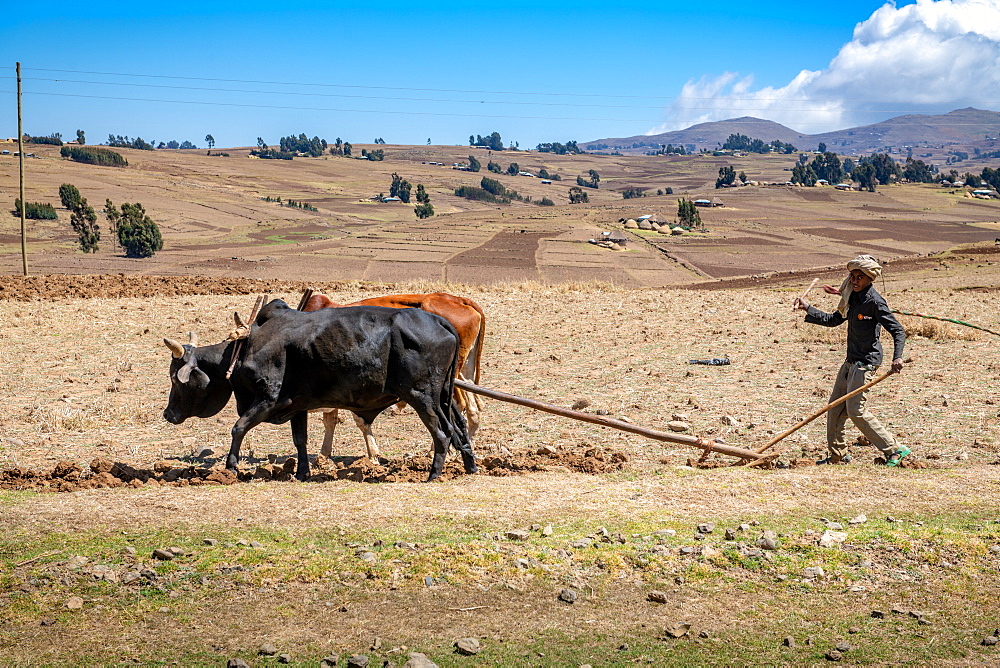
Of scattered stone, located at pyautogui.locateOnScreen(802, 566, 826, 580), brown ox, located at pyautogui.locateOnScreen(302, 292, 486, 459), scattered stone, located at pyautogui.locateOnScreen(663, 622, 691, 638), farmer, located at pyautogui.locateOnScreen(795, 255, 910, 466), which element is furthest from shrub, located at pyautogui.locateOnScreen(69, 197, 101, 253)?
scattered stone, located at pyautogui.locateOnScreen(663, 622, 691, 638)

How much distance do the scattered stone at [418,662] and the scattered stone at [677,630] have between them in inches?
64.5

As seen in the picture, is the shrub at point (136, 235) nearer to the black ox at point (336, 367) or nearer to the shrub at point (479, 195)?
the black ox at point (336, 367)

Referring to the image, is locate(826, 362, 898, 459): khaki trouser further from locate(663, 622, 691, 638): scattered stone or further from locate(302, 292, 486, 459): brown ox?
locate(663, 622, 691, 638): scattered stone

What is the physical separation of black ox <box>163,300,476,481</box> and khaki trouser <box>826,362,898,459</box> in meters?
4.36

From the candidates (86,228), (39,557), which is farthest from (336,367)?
(86,228)

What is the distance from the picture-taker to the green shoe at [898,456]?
A: 1045 centimetres

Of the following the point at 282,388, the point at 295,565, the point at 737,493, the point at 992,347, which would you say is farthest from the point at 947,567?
the point at 992,347

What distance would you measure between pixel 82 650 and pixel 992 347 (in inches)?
681

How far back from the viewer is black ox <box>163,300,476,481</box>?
10.2 meters

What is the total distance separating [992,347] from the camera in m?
17.8

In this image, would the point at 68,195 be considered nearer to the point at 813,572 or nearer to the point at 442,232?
the point at 442,232

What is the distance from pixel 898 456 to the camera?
34.5 ft

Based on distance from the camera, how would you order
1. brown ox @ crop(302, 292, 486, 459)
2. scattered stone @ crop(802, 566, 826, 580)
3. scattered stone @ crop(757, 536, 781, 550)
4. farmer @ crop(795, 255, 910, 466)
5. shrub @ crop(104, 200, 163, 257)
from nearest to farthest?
scattered stone @ crop(802, 566, 826, 580), scattered stone @ crop(757, 536, 781, 550), farmer @ crop(795, 255, 910, 466), brown ox @ crop(302, 292, 486, 459), shrub @ crop(104, 200, 163, 257)

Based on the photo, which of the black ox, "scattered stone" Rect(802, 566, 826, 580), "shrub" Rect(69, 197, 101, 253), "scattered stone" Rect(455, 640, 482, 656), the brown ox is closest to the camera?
"scattered stone" Rect(455, 640, 482, 656)
